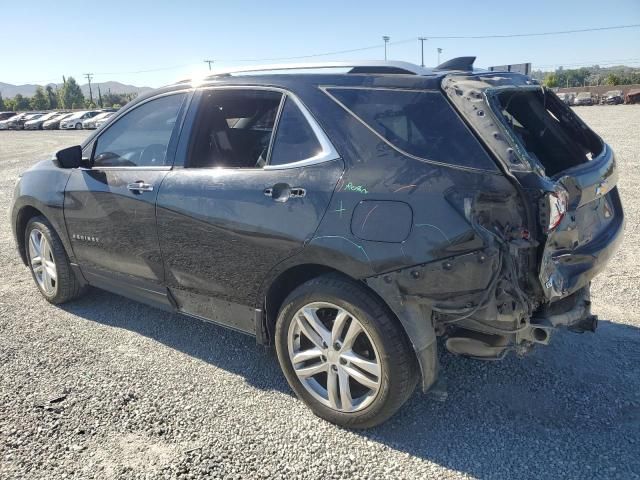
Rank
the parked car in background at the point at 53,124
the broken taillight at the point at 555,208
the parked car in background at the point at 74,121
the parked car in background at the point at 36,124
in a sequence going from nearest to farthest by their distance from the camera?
the broken taillight at the point at 555,208 → the parked car in background at the point at 74,121 → the parked car in background at the point at 53,124 → the parked car in background at the point at 36,124

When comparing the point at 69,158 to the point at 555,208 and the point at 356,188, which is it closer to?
the point at 356,188

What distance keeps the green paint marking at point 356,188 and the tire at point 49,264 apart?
2.96 m

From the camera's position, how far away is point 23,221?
4863 millimetres

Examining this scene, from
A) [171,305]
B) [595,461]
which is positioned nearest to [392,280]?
[595,461]

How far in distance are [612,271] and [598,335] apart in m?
1.37

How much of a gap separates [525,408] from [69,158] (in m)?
3.63

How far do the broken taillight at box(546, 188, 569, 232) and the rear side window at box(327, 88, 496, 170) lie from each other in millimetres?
292

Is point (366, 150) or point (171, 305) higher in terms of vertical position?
point (366, 150)

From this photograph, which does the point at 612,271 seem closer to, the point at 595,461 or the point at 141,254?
the point at 595,461

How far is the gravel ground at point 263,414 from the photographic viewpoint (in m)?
2.62

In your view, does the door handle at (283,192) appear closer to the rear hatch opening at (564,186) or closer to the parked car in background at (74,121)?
the rear hatch opening at (564,186)

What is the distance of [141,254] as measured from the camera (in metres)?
3.72

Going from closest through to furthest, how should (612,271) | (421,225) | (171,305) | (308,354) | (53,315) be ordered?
(421,225) → (308,354) → (171,305) → (53,315) → (612,271)

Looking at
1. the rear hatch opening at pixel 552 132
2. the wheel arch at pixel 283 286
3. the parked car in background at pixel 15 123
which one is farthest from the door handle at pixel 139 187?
the parked car in background at pixel 15 123
